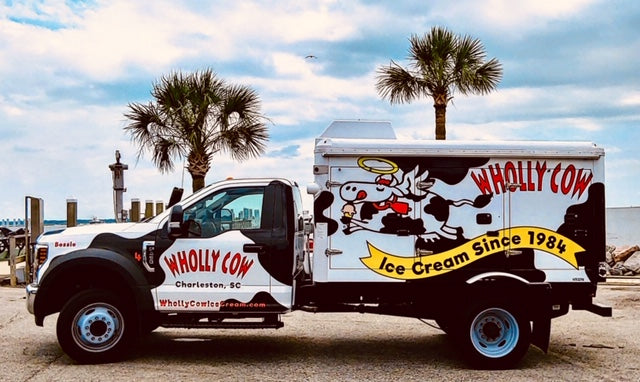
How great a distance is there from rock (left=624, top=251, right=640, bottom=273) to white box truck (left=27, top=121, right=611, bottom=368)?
14744 mm

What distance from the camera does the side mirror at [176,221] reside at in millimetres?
8633

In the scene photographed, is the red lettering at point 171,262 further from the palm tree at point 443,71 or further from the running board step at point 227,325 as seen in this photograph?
the palm tree at point 443,71

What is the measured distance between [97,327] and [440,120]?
14.7 meters

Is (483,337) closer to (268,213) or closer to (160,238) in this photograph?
(268,213)

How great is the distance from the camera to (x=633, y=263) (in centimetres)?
2317

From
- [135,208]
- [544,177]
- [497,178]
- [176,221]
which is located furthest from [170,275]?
[135,208]

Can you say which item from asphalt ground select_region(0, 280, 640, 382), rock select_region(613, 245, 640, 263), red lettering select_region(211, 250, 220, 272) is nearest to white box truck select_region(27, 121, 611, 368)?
red lettering select_region(211, 250, 220, 272)

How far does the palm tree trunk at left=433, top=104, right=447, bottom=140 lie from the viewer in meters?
21.9

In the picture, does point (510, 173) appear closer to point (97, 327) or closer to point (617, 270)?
point (97, 327)

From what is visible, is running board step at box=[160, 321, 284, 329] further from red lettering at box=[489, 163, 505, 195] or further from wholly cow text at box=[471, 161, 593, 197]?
wholly cow text at box=[471, 161, 593, 197]

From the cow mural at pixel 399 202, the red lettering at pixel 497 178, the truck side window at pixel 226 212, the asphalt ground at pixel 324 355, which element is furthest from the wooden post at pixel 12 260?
the red lettering at pixel 497 178

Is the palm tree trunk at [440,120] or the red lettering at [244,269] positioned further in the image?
the palm tree trunk at [440,120]

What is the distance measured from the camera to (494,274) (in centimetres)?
889

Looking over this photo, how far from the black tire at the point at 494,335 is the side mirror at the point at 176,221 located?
331 centimetres
